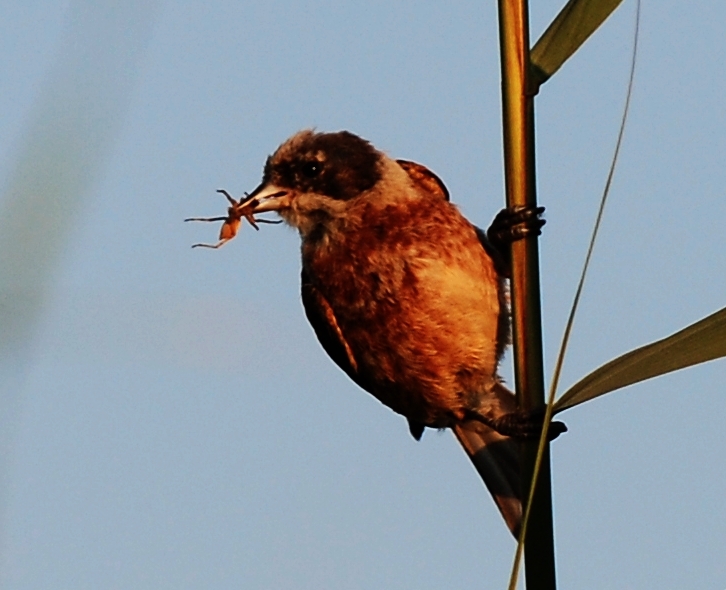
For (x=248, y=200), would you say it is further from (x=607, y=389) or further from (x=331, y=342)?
(x=607, y=389)

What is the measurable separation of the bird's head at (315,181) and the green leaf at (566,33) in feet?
7.20

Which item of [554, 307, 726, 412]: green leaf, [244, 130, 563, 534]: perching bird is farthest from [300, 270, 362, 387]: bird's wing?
[554, 307, 726, 412]: green leaf

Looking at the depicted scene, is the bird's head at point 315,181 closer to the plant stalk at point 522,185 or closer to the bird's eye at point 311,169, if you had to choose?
the bird's eye at point 311,169

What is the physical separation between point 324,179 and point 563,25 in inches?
94.1

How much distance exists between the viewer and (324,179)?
4625 mm

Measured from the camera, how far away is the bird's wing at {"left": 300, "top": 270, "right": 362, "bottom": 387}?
4539mm

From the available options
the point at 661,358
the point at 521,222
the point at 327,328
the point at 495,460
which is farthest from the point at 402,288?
the point at 661,358

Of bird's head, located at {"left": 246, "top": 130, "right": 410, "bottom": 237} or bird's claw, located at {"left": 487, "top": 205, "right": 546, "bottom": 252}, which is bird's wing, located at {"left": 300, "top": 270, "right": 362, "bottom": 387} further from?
bird's claw, located at {"left": 487, "top": 205, "right": 546, "bottom": 252}

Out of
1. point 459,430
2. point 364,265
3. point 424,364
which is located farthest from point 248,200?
point 459,430

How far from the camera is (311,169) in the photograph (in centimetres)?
461

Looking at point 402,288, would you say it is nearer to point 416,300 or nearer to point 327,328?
point 416,300

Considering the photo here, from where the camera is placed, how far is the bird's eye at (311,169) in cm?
459

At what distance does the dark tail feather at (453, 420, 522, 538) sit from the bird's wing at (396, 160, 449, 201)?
0.84 metres

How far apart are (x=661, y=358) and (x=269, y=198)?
2.56 metres
